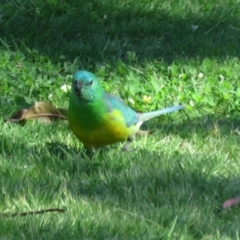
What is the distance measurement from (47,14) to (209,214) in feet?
12.0

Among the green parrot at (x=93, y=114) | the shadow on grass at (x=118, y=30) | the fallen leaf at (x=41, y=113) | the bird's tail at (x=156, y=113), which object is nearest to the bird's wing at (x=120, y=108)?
the green parrot at (x=93, y=114)

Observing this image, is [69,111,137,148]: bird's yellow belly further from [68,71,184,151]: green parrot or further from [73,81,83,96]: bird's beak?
[73,81,83,96]: bird's beak

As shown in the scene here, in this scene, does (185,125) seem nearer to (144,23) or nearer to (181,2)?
(144,23)

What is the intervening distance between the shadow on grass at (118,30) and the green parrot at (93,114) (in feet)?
6.26

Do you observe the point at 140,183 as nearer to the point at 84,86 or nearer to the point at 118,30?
the point at 84,86

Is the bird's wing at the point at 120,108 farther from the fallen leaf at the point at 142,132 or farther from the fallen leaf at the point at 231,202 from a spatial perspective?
the fallen leaf at the point at 231,202

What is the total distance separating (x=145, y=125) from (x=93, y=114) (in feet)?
3.08

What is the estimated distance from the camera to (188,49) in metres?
6.82

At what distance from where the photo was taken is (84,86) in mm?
4477

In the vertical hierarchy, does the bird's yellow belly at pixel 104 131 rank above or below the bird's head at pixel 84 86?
below

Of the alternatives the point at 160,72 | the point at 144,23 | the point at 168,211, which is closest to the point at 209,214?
the point at 168,211

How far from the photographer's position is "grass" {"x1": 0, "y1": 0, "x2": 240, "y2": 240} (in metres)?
3.83

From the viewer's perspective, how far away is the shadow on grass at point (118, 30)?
6.68 meters

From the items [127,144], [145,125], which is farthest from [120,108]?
[145,125]
